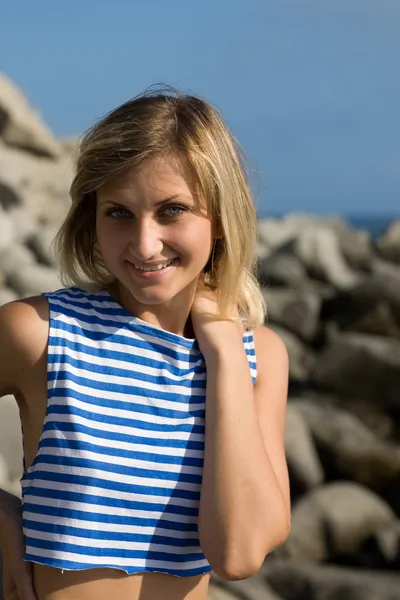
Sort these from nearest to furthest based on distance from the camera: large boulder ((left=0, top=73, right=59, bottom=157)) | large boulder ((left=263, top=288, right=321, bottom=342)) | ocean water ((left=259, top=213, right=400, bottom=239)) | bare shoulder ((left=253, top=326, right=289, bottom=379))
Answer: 1. bare shoulder ((left=253, top=326, right=289, bottom=379))
2. large boulder ((left=263, top=288, right=321, bottom=342))
3. large boulder ((left=0, top=73, right=59, bottom=157))
4. ocean water ((left=259, top=213, right=400, bottom=239))

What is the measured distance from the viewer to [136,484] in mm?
1973

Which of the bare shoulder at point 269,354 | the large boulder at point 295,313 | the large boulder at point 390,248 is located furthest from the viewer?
the large boulder at point 390,248

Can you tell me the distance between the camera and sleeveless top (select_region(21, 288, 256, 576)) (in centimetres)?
194

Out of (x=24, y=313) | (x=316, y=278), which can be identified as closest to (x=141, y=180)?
(x=24, y=313)

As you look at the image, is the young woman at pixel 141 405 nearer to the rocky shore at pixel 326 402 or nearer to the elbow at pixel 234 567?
the elbow at pixel 234 567

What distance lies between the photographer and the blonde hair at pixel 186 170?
79.4 inches

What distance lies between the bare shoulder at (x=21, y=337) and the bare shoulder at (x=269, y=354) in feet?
1.64

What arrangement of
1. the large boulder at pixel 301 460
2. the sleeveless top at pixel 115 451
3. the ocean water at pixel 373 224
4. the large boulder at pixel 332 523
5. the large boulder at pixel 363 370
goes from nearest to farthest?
the sleeveless top at pixel 115 451
the large boulder at pixel 332 523
the large boulder at pixel 301 460
the large boulder at pixel 363 370
the ocean water at pixel 373 224

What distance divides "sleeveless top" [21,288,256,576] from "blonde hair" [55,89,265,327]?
0.54 ft

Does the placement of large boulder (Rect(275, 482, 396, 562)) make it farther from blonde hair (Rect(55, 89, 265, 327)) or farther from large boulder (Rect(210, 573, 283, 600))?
blonde hair (Rect(55, 89, 265, 327))

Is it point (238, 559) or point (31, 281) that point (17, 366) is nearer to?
point (238, 559)

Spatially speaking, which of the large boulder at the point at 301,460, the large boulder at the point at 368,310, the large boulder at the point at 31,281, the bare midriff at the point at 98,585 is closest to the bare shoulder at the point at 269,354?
the bare midriff at the point at 98,585

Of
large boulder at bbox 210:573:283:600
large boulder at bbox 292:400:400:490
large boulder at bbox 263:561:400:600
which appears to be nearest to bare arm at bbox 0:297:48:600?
large boulder at bbox 210:573:283:600

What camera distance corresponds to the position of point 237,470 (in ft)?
6.50
